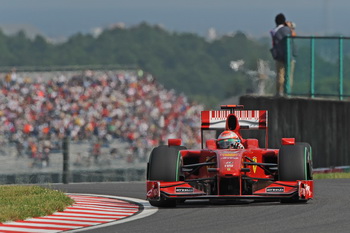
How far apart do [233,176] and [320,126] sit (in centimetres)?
1074

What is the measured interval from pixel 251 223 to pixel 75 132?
33.1 meters

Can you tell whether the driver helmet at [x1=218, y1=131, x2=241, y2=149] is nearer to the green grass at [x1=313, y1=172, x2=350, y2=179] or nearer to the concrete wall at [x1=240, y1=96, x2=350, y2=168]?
the green grass at [x1=313, y1=172, x2=350, y2=179]

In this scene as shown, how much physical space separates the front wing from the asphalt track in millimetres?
151

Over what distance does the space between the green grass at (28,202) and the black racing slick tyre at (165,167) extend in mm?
1333

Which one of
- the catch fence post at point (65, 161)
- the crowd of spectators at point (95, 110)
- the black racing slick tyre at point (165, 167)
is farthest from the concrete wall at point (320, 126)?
the crowd of spectators at point (95, 110)

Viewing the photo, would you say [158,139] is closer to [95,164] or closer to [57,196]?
[95,164]

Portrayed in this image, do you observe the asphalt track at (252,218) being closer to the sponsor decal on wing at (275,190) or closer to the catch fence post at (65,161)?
the sponsor decal on wing at (275,190)

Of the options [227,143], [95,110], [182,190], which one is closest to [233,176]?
[182,190]

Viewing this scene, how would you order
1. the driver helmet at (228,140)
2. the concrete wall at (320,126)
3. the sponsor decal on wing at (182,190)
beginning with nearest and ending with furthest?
the sponsor decal on wing at (182,190) → the driver helmet at (228,140) → the concrete wall at (320,126)

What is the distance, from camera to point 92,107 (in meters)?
46.5

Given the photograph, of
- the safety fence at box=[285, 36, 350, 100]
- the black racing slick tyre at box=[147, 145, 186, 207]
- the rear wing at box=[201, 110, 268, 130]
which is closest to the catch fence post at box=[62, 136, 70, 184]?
the safety fence at box=[285, 36, 350, 100]

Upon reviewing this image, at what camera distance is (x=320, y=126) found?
2362cm

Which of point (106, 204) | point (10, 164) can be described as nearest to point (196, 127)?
point (10, 164)

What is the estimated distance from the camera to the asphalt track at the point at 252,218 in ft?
34.9
